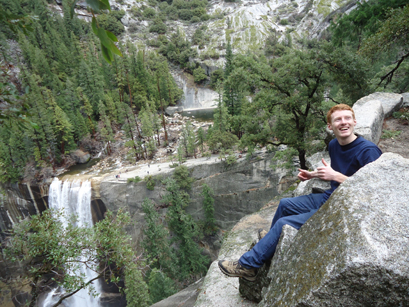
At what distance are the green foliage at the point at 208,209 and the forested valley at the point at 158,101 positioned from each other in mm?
208

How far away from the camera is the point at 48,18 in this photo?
43406 millimetres

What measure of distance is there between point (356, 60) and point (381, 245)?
836 centimetres

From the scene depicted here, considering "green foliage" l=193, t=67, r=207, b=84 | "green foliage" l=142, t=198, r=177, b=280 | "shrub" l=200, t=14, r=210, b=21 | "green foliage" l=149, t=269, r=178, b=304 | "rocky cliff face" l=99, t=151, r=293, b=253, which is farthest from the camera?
"shrub" l=200, t=14, r=210, b=21

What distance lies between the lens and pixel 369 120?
481 cm

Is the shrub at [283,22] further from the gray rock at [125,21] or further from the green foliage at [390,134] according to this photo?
the green foliage at [390,134]

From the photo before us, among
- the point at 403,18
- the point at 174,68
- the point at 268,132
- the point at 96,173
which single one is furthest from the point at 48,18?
the point at 403,18

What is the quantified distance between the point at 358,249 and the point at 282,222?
1030 millimetres

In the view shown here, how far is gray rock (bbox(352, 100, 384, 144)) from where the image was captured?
4488 millimetres

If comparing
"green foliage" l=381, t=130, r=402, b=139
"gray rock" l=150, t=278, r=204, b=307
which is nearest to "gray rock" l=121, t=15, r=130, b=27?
"green foliage" l=381, t=130, r=402, b=139

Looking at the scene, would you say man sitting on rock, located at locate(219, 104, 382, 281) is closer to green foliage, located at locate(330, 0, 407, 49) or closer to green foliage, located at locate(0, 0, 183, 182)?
green foliage, located at locate(330, 0, 407, 49)

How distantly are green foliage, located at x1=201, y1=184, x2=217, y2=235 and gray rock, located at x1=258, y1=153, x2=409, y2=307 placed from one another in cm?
1681

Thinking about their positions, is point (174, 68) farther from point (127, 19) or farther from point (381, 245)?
point (381, 245)

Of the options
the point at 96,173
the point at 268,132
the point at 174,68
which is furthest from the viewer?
the point at 174,68

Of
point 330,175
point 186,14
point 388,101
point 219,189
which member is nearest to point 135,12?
point 186,14
